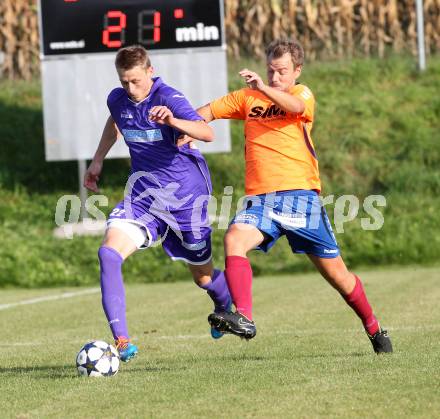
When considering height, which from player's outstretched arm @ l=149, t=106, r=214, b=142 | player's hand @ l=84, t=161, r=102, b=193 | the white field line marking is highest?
player's outstretched arm @ l=149, t=106, r=214, b=142

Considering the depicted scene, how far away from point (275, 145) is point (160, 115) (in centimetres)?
87

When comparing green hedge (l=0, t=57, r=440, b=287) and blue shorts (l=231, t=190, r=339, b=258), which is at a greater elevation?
blue shorts (l=231, t=190, r=339, b=258)

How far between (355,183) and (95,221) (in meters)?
4.63

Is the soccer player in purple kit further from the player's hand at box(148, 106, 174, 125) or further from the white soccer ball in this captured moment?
the white soccer ball

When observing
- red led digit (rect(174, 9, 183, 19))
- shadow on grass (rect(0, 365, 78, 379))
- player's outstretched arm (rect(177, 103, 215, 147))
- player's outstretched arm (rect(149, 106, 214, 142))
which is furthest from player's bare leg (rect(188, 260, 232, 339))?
red led digit (rect(174, 9, 183, 19))

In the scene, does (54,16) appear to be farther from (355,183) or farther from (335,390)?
(335,390)

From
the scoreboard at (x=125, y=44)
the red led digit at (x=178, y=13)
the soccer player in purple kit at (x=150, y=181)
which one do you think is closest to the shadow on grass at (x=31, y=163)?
the scoreboard at (x=125, y=44)

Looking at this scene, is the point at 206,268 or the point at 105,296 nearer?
the point at 105,296

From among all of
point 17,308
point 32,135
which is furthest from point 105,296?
point 32,135

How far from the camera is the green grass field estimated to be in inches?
219

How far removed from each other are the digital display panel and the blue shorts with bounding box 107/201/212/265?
980cm

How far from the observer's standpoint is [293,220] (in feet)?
24.1

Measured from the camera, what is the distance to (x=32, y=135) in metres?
22.0

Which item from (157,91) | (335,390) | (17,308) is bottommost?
(17,308)
